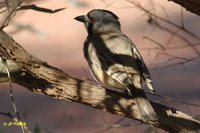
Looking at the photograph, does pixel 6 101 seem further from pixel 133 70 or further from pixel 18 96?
pixel 133 70

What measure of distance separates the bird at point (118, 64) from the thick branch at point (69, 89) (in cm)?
6

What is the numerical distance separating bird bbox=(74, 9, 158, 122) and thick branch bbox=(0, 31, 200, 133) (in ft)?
0.21

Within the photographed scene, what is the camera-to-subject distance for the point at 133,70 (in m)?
3.33

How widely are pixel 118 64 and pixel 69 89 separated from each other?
623mm

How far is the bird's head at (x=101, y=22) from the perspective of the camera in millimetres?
4035

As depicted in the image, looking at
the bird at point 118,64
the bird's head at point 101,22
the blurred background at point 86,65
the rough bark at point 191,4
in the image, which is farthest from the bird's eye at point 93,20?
the rough bark at point 191,4

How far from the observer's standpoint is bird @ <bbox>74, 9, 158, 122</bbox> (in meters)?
3.20

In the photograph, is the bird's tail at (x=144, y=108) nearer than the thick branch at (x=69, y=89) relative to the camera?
No

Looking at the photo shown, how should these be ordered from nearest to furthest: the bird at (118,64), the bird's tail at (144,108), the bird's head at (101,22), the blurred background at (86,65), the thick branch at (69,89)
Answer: the thick branch at (69,89) < the bird's tail at (144,108) < the bird at (118,64) < the bird's head at (101,22) < the blurred background at (86,65)

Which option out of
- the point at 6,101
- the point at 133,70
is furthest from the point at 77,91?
the point at 6,101

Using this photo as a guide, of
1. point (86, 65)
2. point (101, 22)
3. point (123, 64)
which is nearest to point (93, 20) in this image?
point (101, 22)

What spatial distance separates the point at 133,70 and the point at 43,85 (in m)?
0.76

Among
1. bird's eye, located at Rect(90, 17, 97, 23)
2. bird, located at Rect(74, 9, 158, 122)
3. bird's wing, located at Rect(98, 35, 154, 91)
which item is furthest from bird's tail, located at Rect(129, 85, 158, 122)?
bird's eye, located at Rect(90, 17, 97, 23)

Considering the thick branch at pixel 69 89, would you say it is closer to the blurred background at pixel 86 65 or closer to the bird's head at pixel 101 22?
the bird's head at pixel 101 22
